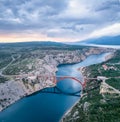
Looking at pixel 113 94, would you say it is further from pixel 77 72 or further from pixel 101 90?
pixel 77 72

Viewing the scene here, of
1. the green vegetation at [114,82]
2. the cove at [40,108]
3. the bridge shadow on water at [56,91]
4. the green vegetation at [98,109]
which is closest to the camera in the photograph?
the green vegetation at [98,109]

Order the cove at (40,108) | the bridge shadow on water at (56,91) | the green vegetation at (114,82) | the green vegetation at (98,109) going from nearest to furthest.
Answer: the green vegetation at (98,109), the cove at (40,108), the green vegetation at (114,82), the bridge shadow on water at (56,91)

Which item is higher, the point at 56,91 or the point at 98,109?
the point at 98,109

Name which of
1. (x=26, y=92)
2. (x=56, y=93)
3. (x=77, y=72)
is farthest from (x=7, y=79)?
(x=77, y=72)

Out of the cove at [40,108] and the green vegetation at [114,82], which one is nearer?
the cove at [40,108]

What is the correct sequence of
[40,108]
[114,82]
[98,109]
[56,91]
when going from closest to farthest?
[98,109], [40,108], [114,82], [56,91]

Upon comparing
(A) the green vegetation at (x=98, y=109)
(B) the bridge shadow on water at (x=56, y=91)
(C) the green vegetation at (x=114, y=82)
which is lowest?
(B) the bridge shadow on water at (x=56, y=91)

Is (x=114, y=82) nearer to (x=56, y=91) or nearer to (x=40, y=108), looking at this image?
(x=56, y=91)

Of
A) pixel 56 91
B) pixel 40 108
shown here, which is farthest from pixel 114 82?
pixel 40 108

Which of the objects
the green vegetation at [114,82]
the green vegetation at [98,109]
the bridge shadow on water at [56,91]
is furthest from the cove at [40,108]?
the green vegetation at [114,82]

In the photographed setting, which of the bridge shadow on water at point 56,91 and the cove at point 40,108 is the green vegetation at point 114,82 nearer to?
the bridge shadow on water at point 56,91

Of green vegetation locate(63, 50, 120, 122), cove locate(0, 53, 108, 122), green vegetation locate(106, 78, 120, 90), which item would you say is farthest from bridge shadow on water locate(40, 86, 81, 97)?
green vegetation locate(63, 50, 120, 122)
